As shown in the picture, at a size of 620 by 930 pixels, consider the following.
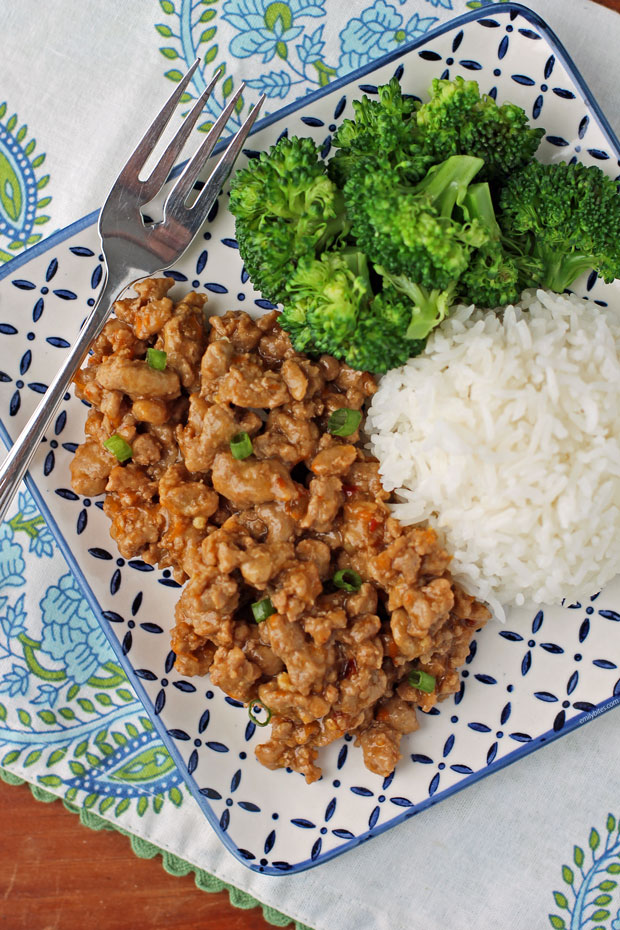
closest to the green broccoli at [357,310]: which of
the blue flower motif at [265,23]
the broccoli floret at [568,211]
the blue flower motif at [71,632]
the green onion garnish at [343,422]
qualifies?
the green onion garnish at [343,422]

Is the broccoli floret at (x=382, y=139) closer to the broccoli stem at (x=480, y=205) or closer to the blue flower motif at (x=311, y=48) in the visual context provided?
the broccoli stem at (x=480, y=205)

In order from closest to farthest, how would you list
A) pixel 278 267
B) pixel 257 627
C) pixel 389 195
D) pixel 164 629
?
pixel 389 195 → pixel 278 267 → pixel 257 627 → pixel 164 629

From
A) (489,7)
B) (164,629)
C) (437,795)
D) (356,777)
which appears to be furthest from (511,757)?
(489,7)

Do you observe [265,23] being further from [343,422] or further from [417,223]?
[343,422]

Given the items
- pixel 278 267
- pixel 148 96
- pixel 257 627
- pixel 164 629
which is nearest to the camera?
pixel 278 267

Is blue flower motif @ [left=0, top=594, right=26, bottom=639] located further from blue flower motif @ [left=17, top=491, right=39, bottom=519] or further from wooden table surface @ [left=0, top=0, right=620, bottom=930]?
wooden table surface @ [left=0, top=0, right=620, bottom=930]

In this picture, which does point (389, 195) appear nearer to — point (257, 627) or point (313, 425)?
point (313, 425)

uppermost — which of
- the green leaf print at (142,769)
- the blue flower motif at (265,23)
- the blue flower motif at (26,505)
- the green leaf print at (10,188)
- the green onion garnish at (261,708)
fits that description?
the blue flower motif at (265,23)
